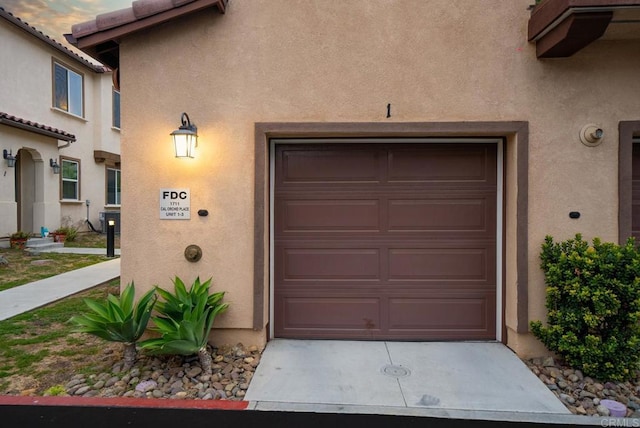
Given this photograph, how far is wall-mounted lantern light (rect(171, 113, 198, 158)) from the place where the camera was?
400 cm

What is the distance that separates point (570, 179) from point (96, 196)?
16.3 meters

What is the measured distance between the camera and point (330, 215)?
14.9 feet

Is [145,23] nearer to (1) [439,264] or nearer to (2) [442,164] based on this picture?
(2) [442,164]

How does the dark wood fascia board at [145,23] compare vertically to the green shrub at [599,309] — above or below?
above

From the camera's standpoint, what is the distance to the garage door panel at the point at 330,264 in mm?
4535

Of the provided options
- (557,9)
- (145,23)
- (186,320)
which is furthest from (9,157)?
(557,9)

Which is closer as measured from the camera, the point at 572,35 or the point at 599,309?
the point at 599,309

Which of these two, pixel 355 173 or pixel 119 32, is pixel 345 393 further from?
pixel 119 32

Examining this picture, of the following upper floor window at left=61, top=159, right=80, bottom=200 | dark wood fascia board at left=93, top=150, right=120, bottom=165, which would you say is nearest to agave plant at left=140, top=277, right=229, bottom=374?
upper floor window at left=61, top=159, right=80, bottom=200

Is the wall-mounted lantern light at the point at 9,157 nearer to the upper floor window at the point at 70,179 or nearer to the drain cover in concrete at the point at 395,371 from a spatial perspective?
the upper floor window at the point at 70,179

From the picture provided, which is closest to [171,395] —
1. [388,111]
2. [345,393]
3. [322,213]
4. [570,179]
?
[345,393]

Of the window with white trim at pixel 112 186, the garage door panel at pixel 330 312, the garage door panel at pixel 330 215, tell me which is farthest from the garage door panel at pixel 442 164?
the window with white trim at pixel 112 186

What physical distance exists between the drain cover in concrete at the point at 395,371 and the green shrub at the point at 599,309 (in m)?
1.58

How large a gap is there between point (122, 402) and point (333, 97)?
3.70 m
